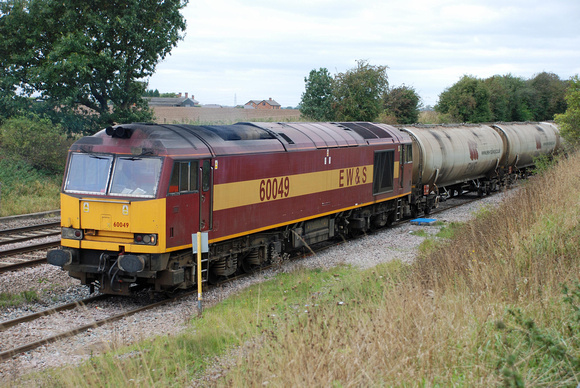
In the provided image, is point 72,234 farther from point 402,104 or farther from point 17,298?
point 402,104

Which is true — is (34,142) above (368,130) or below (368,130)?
below

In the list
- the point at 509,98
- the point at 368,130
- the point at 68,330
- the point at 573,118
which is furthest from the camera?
the point at 509,98

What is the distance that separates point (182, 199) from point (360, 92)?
102 feet

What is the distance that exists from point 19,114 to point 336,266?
800 inches

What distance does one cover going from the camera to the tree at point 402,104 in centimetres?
4959

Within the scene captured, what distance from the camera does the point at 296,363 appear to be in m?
5.21

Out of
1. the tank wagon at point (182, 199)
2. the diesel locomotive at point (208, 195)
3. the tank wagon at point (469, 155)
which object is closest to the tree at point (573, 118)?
the tank wagon at point (469, 155)

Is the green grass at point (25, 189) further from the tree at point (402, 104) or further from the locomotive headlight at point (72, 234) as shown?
the tree at point (402, 104)

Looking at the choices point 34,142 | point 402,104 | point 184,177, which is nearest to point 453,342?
point 184,177

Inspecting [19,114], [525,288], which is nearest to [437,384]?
[525,288]

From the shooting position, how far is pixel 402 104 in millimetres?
49969

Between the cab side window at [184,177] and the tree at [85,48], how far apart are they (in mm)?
15683

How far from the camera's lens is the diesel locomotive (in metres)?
10.3

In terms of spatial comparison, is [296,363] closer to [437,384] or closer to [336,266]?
[437,384]
